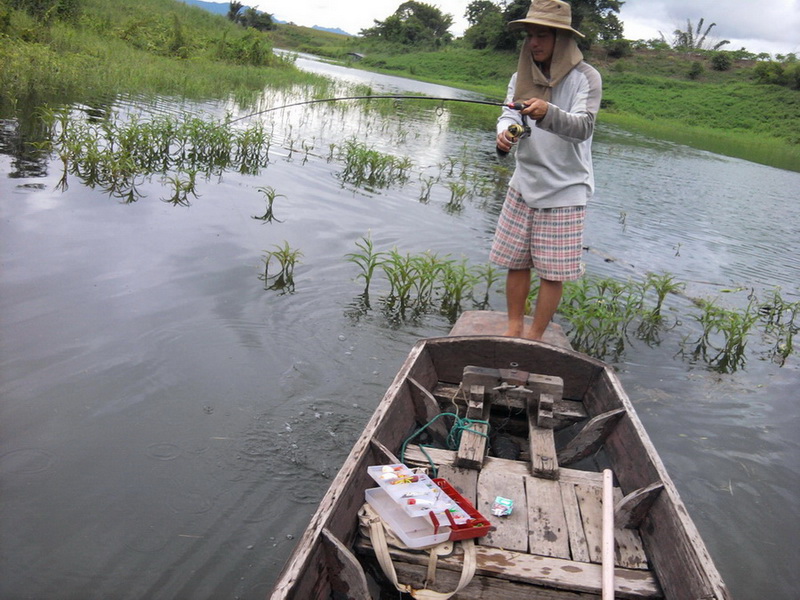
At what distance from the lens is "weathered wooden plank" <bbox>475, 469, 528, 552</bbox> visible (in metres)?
2.41

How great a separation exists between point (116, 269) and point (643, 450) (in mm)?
4407

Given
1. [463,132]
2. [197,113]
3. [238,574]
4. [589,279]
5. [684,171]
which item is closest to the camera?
[238,574]

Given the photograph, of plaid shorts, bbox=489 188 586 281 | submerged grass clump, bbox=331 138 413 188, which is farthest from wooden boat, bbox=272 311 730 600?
submerged grass clump, bbox=331 138 413 188

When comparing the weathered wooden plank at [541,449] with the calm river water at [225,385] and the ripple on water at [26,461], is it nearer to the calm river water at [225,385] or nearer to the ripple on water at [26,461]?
the calm river water at [225,385]

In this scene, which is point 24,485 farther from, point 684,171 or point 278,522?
point 684,171

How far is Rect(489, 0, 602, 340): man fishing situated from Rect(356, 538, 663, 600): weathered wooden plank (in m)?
1.86

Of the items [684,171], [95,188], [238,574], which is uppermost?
[684,171]

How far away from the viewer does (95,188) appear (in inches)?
292

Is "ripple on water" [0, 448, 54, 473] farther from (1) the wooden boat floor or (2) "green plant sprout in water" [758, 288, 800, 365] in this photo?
(2) "green plant sprout in water" [758, 288, 800, 365]

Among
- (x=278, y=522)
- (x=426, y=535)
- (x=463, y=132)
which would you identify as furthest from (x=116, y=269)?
(x=463, y=132)

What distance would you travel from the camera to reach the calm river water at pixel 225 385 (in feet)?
9.75

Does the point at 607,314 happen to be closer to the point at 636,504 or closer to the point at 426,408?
the point at 426,408

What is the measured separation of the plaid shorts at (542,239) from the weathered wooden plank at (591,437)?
89 cm

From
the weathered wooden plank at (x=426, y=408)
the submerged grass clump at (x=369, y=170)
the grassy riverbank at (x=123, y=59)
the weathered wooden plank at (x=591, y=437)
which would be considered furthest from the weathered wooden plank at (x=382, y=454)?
the grassy riverbank at (x=123, y=59)
